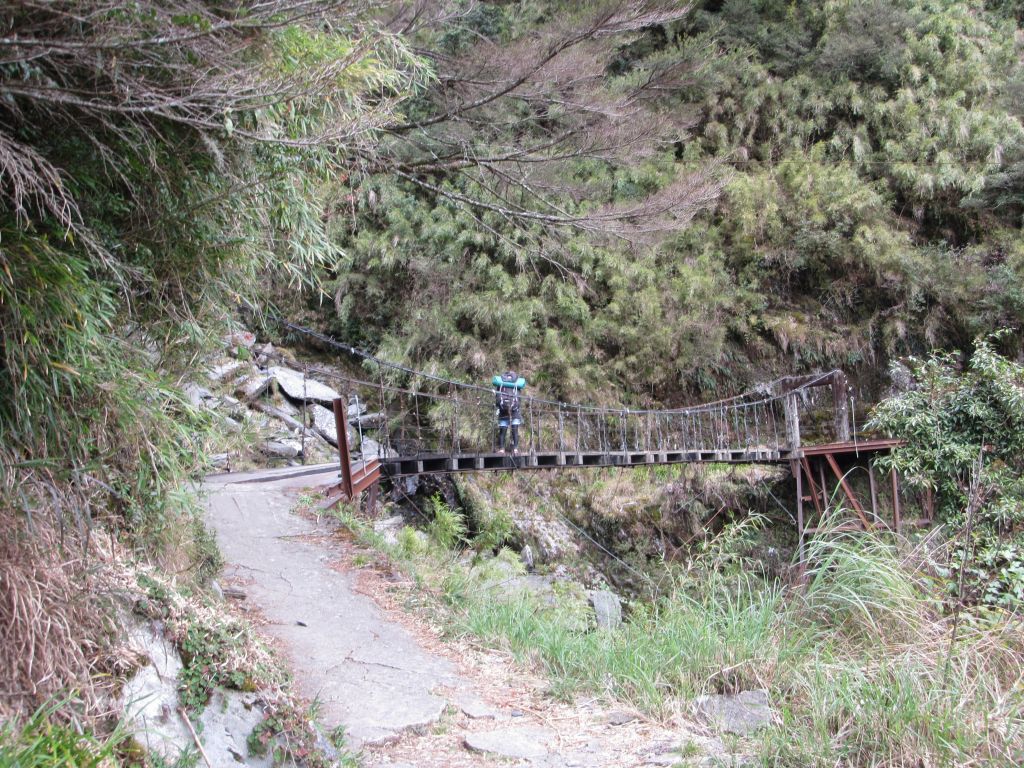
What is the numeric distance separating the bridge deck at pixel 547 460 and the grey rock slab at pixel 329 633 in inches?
58.5

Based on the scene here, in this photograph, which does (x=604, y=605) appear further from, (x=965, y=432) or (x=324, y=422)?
(x=324, y=422)

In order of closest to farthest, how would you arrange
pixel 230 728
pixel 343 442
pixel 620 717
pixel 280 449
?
pixel 230 728 < pixel 620 717 < pixel 343 442 < pixel 280 449

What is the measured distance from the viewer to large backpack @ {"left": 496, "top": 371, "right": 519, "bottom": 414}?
6.09 meters

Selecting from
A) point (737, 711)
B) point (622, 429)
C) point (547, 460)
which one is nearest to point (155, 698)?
point (737, 711)

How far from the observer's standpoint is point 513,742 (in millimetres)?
1983

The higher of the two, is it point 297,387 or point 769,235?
point 769,235

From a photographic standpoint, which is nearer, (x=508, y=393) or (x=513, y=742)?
(x=513, y=742)

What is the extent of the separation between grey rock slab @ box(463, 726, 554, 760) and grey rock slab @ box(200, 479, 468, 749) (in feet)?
0.63

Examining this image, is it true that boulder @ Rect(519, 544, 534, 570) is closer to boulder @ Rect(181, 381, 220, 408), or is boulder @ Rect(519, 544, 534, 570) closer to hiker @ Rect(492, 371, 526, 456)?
hiker @ Rect(492, 371, 526, 456)

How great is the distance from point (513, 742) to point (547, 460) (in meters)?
4.65

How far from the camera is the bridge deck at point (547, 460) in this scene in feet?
19.1

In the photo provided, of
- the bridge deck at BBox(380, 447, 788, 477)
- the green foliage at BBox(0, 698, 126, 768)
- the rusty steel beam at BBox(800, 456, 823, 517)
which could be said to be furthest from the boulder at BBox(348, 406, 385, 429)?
the green foliage at BBox(0, 698, 126, 768)

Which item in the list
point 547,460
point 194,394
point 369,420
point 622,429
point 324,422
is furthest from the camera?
point 324,422

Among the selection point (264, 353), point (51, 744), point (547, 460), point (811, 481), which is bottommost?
point (811, 481)
